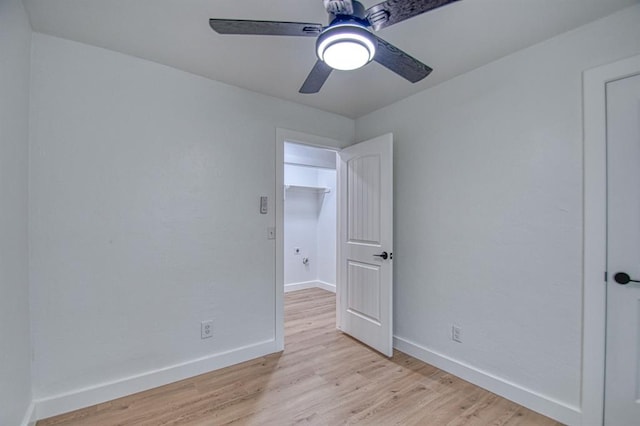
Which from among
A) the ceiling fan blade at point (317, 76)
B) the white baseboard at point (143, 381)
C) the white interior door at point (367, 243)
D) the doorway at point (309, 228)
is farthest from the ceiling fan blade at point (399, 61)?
the doorway at point (309, 228)

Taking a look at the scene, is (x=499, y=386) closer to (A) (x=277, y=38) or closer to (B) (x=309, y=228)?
(A) (x=277, y=38)

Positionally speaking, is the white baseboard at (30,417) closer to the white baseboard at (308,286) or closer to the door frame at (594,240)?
the door frame at (594,240)

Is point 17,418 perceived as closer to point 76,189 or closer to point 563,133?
point 76,189

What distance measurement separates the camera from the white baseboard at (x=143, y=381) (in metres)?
1.84

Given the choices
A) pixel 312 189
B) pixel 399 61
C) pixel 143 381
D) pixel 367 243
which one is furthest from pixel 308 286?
pixel 399 61

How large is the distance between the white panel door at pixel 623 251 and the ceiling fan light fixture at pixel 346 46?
1503 millimetres

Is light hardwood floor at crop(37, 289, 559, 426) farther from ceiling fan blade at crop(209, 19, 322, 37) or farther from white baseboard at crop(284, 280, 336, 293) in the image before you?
white baseboard at crop(284, 280, 336, 293)

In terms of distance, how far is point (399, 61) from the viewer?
1524 millimetres

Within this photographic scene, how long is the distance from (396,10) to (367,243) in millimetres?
2058

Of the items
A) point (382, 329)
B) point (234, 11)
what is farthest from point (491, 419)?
point (234, 11)

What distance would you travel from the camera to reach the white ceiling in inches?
62.6

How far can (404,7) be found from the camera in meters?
1.18

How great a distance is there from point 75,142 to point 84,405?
1732 millimetres

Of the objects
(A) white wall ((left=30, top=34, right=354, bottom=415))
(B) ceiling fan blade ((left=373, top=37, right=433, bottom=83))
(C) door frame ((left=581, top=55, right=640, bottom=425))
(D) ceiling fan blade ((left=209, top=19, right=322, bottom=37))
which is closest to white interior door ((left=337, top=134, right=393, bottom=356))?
(A) white wall ((left=30, top=34, right=354, bottom=415))
